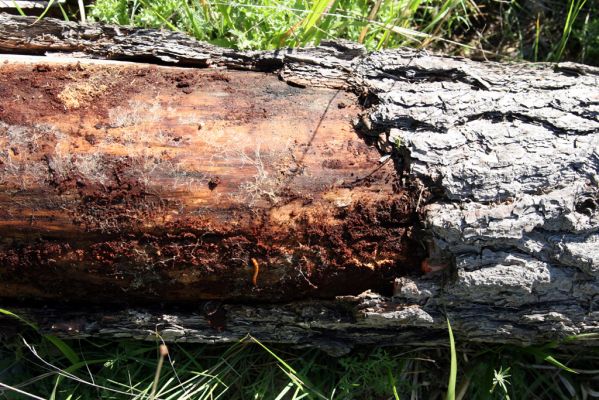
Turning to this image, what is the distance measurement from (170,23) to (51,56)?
2.01ft

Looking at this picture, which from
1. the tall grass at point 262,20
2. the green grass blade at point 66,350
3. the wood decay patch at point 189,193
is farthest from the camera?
the tall grass at point 262,20

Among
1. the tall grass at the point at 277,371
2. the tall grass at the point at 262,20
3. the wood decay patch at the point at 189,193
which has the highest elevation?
the tall grass at the point at 262,20

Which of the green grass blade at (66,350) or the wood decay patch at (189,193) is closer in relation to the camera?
the wood decay patch at (189,193)

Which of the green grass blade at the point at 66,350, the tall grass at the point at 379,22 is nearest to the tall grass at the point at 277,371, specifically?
the green grass blade at the point at 66,350

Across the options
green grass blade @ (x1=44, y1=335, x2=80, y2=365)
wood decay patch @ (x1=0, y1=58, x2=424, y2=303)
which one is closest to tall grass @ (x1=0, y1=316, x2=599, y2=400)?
green grass blade @ (x1=44, y1=335, x2=80, y2=365)

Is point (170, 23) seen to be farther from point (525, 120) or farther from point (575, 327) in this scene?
point (575, 327)

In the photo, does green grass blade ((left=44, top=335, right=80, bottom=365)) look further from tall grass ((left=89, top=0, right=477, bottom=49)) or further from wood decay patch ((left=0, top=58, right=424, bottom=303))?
tall grass ((left=89, top=0, right=477, bottom=49))

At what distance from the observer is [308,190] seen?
1.56 metres

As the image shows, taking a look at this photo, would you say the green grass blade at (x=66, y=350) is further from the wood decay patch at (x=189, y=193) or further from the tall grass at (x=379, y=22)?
the tall grass at (x=379, y=22)

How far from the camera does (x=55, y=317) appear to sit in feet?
5.84

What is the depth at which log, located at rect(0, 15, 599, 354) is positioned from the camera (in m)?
1.54

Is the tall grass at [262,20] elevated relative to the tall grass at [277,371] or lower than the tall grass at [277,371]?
elevated

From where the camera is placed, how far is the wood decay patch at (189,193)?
1534 millimetres

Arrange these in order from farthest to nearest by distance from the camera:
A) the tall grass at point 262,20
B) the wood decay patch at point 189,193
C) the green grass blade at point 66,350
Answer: the tall grass at point 262,20 → the green grass blade at point 66,350 → the wood decay patch at point 189,193
